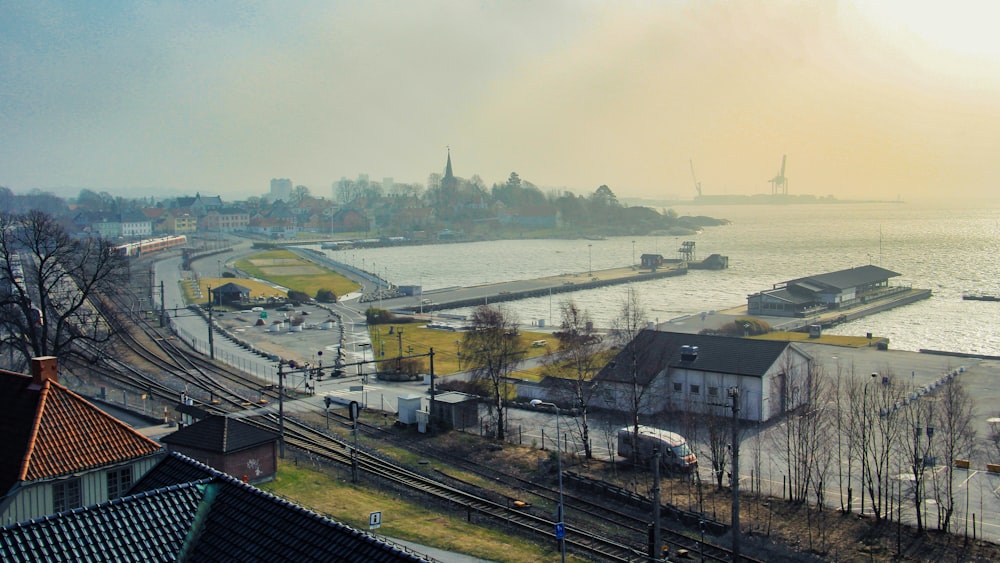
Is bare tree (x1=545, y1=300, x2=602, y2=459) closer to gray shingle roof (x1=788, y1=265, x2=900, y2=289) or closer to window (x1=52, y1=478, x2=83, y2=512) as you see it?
window (x1=52, y1=478, x2=83, y2=512)

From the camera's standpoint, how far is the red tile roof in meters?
10.2

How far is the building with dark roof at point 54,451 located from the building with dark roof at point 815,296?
3565 centimetres

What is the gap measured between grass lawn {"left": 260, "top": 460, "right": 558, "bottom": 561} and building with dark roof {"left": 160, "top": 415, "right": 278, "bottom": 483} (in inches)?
16.5

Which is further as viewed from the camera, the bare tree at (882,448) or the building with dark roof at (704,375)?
the building with dark roof at (704,375)

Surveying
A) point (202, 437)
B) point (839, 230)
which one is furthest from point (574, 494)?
point (839, 230)

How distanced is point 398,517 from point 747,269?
6636 centimetres

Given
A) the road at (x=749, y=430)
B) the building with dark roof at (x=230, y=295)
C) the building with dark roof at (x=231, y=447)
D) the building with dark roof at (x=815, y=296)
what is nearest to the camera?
the road at (x=749, y=430)

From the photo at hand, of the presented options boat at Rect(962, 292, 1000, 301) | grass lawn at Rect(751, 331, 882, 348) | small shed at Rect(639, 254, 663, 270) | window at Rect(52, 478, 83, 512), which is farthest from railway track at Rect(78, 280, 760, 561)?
small shed at Rect(639, 254, 663, 270)

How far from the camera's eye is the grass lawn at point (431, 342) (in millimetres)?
29109

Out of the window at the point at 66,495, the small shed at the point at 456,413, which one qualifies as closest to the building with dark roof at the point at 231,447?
the window at the point at 66,495

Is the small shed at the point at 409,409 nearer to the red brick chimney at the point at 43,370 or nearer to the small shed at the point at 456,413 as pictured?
the small shed at the point at 456,413

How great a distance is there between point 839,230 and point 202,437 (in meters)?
147

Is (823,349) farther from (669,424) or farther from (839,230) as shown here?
(839,230)

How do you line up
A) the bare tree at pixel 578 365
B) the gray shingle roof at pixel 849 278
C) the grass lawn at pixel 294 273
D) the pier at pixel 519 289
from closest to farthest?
1. the bare tree at pixel 578 365
2. the gray shingle roof at pixel 849 278
3. the pier at pixel 519 289
4. the grass lawn at pixel 294 273
